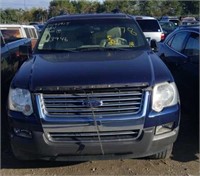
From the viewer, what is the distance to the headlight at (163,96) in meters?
4.16

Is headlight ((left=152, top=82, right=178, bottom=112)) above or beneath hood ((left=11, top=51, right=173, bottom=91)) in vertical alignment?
beneath

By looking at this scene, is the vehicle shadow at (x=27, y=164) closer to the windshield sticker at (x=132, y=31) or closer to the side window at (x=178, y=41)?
the windshield sticker at (x=132, y=31)

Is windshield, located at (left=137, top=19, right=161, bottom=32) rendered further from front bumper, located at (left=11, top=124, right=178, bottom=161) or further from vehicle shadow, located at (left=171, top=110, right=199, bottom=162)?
front bumper, located at (left=11, top=124, right=178, bottom=161)

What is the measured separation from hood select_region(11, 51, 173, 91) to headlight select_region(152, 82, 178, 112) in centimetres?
10

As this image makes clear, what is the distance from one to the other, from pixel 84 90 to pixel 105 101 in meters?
0.24

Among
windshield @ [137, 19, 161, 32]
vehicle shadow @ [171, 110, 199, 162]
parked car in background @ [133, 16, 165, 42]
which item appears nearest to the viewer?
vehicle shadow @ [171, 110, 199, 162]

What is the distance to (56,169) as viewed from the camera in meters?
4.67

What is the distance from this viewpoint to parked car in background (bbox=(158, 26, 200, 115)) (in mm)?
5743

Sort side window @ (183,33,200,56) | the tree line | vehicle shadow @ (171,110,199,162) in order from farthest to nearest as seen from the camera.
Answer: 1. the tree line
2. side window @ (183,33,200,56)
3. vehicle shadow @ (171,110,199,162)

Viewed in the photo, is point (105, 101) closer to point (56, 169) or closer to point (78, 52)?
point (56, 169)

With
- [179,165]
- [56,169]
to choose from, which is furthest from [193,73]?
[56,169]

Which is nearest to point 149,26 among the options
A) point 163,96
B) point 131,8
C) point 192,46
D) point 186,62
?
point 192,46

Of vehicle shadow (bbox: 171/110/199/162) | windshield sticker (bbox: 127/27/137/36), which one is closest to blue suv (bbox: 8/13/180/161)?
vehicle shadow (bbox: 171/110/199/162)

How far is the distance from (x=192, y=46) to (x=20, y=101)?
3259 millimetres
